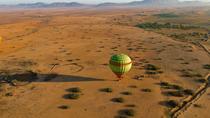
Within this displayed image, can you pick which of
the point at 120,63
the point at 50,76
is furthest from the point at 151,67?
the point at 50,76

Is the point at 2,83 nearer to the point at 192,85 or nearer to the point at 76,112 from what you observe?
the point at 76,112

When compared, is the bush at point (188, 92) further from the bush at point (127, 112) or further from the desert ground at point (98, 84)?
the bush at point (127, 112)

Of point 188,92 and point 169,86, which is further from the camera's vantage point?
point 169,86

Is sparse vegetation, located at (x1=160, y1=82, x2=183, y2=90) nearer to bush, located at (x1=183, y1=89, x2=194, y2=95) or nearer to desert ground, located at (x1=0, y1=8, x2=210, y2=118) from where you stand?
desert ground, located at (x1=0, y1=8, x2=210, y2=118)

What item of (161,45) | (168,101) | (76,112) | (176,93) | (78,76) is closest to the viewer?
(76,112)

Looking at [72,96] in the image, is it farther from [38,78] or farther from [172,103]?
[172,103]

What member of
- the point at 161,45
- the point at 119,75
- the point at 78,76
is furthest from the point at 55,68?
the point at 161,45

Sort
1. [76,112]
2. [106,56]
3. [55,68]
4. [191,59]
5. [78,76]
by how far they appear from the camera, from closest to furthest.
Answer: [76,112] < [78,76] < [55,68] < [191,59] < [106,56]

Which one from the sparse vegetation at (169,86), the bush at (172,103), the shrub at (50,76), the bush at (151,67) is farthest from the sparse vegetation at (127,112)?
the bush at (151,67)
